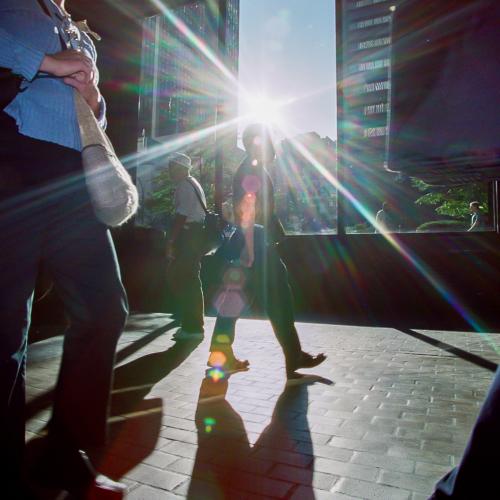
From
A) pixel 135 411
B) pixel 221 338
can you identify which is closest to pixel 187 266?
pixel 221 338

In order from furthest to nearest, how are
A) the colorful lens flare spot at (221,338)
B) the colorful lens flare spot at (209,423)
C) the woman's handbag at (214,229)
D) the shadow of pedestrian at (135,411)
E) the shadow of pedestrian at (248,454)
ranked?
the woman's handbag at (214,229), the colorful lens flare spot at (221,338), the colorful lens flare spot at (209,423), the shadow of pedestrian at (135,411), the shadow of pedestrian at (248,454)

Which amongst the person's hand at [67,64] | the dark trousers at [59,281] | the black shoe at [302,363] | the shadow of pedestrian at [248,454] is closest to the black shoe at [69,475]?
the dark trousers at [59,281]

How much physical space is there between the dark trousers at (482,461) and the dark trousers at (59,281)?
1.09m

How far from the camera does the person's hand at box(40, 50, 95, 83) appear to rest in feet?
4.49

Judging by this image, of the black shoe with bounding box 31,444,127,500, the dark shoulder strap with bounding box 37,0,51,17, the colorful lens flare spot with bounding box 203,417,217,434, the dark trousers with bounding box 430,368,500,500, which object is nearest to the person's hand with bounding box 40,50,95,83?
the dark shoulder strap with bounding box 37,0,51,17

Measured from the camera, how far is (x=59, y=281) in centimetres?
150

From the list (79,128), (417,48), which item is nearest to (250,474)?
(79,128)

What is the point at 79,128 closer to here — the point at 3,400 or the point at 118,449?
the point at 3,400

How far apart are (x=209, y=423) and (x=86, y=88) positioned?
5.76ft

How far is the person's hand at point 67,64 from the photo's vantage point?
4.49ft

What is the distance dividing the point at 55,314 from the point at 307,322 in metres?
3.33

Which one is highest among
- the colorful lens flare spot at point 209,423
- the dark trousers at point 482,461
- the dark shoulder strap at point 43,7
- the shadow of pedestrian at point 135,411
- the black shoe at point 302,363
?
the dark shoulder strap at point 43,7

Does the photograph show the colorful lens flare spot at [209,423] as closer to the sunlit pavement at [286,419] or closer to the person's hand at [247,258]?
the sunlit pavement at [286,419]

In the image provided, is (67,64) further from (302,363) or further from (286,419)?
(302,363)
